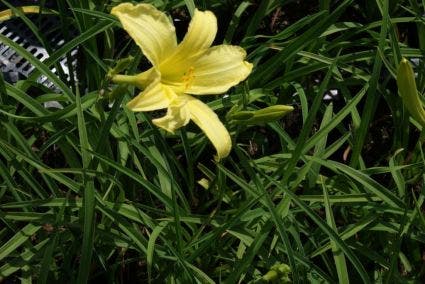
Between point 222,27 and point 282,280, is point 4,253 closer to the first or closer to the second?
point 282,280

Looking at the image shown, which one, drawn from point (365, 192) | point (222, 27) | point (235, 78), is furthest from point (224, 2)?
point (365, 192)

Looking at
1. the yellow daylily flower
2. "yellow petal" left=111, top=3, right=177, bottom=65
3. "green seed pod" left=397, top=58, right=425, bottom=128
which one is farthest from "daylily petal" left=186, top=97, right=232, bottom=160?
"green seed pod" left=397, top=58, right=425, bottom=128

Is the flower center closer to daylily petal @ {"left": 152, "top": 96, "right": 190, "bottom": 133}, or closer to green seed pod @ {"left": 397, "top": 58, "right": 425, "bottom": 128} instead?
daylily petal @ {"left": 152, "top": 96, "right": 190, "bottom": 133}

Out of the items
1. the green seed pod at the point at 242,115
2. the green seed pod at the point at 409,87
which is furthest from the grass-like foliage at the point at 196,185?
the green seed pod at the point at 409,87

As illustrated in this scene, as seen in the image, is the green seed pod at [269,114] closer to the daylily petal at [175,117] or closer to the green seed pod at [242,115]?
the green seed pod at [242,115]

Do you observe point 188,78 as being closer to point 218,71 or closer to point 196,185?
point 218,71
